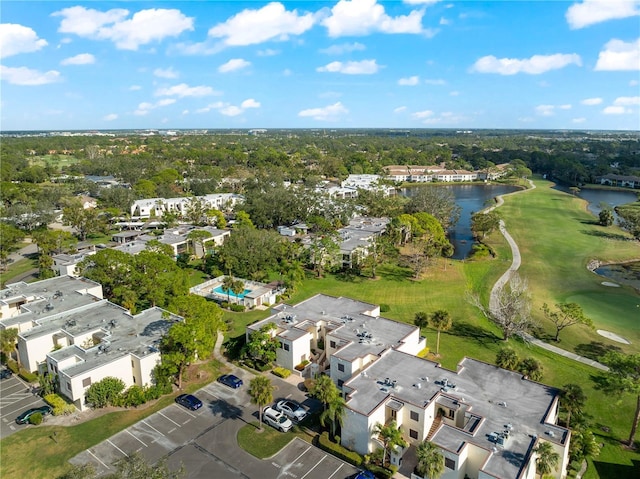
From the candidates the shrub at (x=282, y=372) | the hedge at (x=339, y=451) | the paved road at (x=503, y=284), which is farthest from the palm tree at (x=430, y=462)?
the paved road at (x=503, y=284)

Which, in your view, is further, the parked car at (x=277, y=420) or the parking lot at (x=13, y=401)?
the parking lot at (x=13, y=401)

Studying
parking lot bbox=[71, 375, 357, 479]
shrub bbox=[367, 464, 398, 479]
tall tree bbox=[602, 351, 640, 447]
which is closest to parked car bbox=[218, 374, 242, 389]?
parking lot bbox=[71, 375, 357, 479]

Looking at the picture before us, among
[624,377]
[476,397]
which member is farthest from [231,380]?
[624,377]

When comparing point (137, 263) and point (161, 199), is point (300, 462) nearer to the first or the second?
point (137, 263)

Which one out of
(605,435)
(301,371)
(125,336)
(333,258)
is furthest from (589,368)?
(125,336)

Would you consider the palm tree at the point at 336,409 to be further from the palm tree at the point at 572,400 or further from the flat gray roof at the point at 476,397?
the palm tree at the point at 572,400

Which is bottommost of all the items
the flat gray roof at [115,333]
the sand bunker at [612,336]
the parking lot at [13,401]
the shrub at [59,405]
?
the sand bunker at [612,336]
